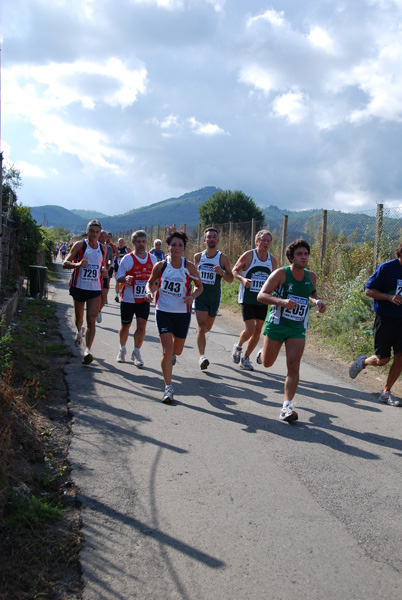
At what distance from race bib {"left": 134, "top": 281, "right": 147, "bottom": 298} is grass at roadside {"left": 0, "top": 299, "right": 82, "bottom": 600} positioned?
2.15 metres

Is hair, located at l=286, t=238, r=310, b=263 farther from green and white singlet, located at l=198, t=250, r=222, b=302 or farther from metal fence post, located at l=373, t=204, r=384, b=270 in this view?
metal fence post, located at l=373, t=204, r=384, b=270

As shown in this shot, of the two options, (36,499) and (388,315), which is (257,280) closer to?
(388,315)

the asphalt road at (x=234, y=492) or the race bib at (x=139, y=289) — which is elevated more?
the race bib at (x=139, y=289)

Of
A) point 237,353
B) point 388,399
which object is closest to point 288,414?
point 388,399

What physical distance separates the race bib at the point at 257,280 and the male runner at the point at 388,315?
1833mm

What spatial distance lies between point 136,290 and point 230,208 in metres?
56.4

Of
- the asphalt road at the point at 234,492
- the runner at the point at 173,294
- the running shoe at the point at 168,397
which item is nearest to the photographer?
the asphalt road at the point at 234,492

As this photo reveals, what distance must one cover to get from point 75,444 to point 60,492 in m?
0.95

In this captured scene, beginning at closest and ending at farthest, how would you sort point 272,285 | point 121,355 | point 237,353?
point 272,285, point 121,355, point 237,353

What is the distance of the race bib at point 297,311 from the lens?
19.6 ft

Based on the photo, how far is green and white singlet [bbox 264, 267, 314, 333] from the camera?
5973mm

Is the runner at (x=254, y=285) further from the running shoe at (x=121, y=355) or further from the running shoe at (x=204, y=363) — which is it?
the running shoe at (x=121, y=355)

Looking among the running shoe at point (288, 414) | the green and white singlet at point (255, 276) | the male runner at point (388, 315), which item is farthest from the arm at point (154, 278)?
the male runner at point (388, 315)

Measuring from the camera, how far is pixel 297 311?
596 cm
